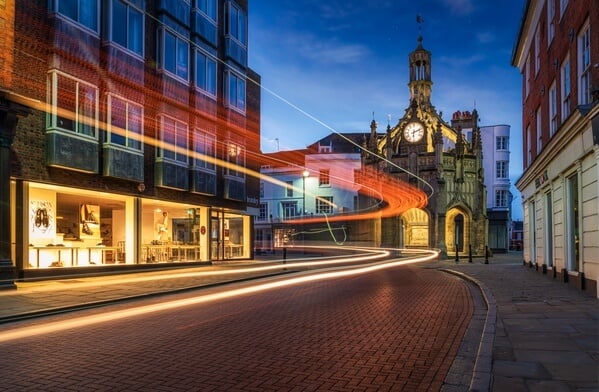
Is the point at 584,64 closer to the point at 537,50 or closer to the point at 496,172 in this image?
the point at 537,50

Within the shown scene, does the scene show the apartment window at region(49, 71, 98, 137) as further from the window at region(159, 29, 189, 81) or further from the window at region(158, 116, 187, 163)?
the window at region(159, 29, 189, 81)

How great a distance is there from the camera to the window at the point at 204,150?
26000 mm

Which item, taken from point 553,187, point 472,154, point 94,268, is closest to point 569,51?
point 553,187

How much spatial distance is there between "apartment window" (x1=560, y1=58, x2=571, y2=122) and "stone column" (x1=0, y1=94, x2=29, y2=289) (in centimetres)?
1660

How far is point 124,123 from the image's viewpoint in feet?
68.6

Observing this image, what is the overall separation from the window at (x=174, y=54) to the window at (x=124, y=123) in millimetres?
2944

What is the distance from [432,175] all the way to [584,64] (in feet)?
125

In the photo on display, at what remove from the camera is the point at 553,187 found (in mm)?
19141

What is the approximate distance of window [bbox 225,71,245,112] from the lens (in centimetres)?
2911

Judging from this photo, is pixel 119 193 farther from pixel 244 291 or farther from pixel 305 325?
pixel 305 325

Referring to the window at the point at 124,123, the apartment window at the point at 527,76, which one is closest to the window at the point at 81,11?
the window at the point at 124,123

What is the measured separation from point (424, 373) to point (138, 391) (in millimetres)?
3280

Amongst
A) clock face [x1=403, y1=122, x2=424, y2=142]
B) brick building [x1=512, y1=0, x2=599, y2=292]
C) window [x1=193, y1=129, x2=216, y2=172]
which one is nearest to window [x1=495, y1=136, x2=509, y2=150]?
clock face [x1=403, y1=122, x2=424, y2=142]

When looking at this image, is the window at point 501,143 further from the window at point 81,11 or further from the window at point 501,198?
the window at point 81,11
